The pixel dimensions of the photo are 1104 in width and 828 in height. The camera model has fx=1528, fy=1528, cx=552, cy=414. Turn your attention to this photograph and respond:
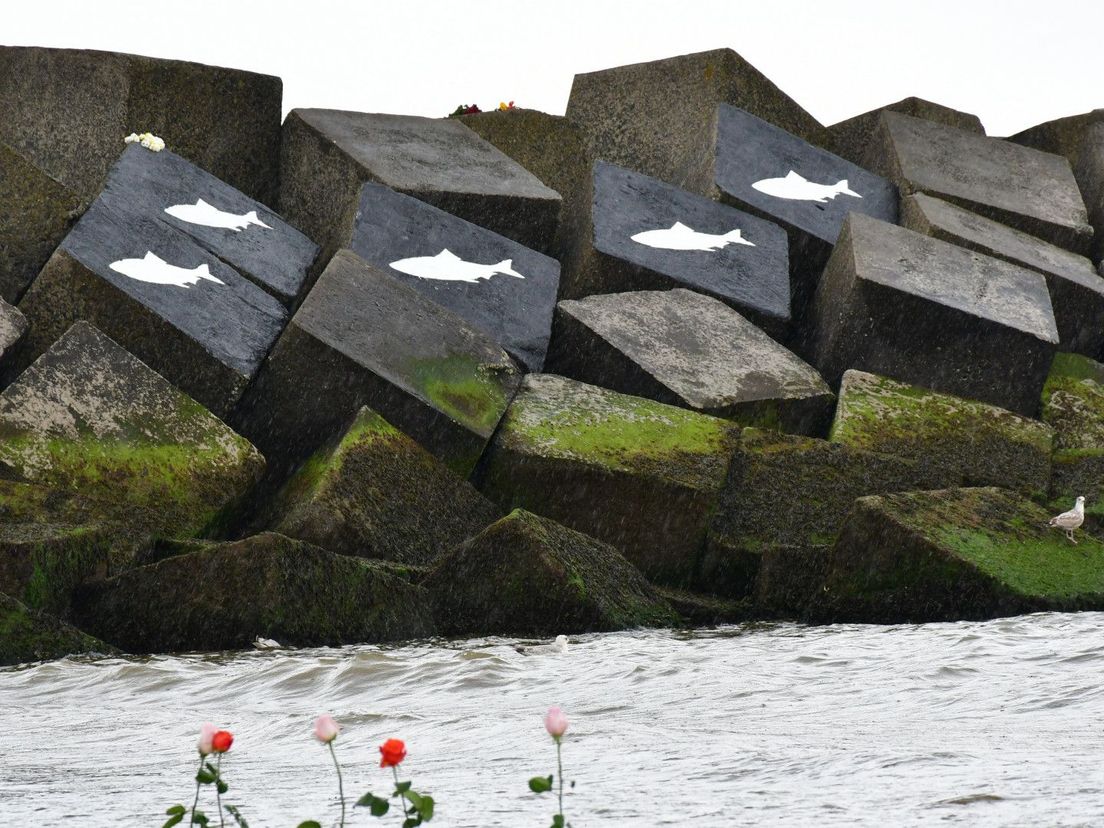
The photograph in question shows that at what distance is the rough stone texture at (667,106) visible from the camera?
30.3 ft

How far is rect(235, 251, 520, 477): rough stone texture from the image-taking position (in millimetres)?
5402

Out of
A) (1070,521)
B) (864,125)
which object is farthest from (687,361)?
(864,125)

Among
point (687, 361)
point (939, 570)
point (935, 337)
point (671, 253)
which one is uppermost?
point (671, 253)

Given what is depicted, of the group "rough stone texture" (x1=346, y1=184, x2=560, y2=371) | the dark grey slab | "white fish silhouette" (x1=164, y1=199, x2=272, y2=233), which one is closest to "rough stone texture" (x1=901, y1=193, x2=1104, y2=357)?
"rough stone texture" (x1=346, y1=184, x2=560, y2=371)

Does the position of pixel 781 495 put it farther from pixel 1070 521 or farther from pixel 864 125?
pixel 864 125

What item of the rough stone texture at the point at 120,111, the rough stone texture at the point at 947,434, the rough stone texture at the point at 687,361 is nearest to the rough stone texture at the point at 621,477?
the rough stone texture at the point at 687,361

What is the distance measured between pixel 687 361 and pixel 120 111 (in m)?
3.59

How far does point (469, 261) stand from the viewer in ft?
22.1

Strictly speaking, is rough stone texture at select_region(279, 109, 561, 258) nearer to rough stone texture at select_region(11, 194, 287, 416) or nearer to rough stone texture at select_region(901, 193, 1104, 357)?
rough stone texture at select_region(11, 194, 287, 416)

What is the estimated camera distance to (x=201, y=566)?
13.9 ft

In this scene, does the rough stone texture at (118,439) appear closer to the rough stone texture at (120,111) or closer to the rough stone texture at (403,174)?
the rough stone texture at (403,174)

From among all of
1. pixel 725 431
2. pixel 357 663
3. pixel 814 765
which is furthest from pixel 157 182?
pixel 814 765

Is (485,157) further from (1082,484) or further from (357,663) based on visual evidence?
(357,663)

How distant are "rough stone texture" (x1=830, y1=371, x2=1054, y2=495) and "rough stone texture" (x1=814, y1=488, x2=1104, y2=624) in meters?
0.80
